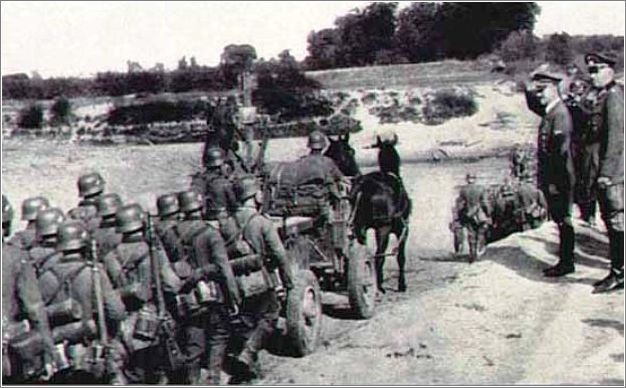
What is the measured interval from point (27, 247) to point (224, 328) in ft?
2.43

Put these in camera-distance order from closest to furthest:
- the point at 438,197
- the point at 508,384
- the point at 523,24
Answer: the point at 508,384
the point at 523,24
the point at 438,197

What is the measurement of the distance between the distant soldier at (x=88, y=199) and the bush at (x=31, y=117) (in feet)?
0.84

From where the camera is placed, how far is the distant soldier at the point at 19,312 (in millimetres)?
3219

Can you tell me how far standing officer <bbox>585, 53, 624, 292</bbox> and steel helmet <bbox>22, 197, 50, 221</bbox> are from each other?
1994mm

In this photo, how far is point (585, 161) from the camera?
3.97m

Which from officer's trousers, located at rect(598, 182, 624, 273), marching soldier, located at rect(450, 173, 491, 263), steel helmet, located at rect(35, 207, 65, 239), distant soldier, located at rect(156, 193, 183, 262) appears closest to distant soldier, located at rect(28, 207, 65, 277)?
steel helmet, located at rect(35, 207, 65, 239)

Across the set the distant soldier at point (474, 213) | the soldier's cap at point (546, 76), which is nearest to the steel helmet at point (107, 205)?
the distant soldier at point (474, 213)

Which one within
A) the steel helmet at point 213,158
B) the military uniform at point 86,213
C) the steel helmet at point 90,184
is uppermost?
the steel helmet at point 213,158

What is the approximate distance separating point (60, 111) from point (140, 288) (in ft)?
2.65

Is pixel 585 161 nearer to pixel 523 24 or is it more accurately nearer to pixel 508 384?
pixel 523 24

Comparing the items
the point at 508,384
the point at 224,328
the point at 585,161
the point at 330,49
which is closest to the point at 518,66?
the point at 585,161

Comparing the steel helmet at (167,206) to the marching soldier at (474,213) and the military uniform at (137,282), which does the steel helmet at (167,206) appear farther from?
the marching soldier at (474,213)

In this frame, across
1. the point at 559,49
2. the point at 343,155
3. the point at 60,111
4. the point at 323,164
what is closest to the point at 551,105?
the point at 559,49

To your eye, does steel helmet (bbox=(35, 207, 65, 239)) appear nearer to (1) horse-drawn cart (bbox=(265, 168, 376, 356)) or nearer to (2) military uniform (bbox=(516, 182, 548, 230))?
(1) horse-drawn cart (bbox=(265, 168, 376, 356))
